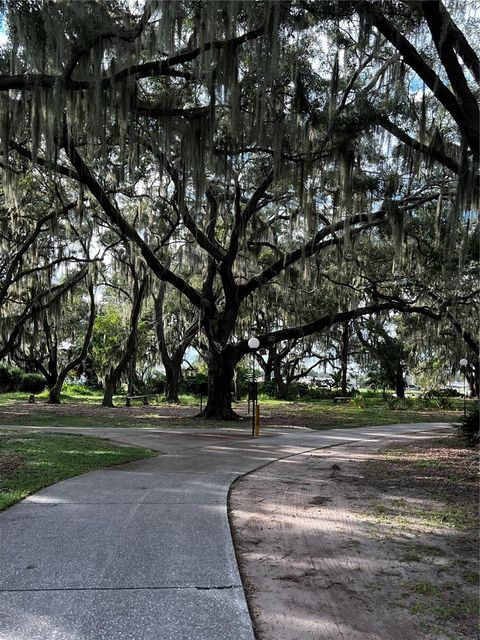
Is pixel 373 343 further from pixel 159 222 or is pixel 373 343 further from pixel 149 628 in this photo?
pixel 149 628

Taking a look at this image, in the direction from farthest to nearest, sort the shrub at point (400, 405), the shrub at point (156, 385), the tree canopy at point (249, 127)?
1. the shrub at point (156, 385)
2. the shrub at point (400, 405)
3. the tree canopy at point (249, 127)

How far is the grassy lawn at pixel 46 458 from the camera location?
634 centimetres

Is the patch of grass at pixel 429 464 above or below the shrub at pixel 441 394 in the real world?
below

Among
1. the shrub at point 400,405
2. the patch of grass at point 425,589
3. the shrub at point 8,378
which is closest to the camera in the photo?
the patch of grass at point 425,589

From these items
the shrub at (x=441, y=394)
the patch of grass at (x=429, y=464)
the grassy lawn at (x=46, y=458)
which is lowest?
the patch of grass at (x=429, y=464)

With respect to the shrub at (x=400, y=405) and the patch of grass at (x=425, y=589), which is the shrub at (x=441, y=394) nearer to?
the shrub at (x=400, y=405)

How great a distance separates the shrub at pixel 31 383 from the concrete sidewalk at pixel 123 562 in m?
27.8

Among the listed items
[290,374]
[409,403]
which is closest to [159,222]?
[409,403]

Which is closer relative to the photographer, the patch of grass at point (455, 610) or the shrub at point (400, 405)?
the patch of grass at point (455, 610)

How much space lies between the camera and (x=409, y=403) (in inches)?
1081

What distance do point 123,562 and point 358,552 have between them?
1.76 metres

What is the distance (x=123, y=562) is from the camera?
3795 mm

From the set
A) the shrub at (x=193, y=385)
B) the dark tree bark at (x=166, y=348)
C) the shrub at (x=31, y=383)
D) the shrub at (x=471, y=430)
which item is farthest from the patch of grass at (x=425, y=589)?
the shrub at (x=31, y=383)

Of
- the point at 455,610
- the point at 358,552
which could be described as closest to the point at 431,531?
the point at 358,552
